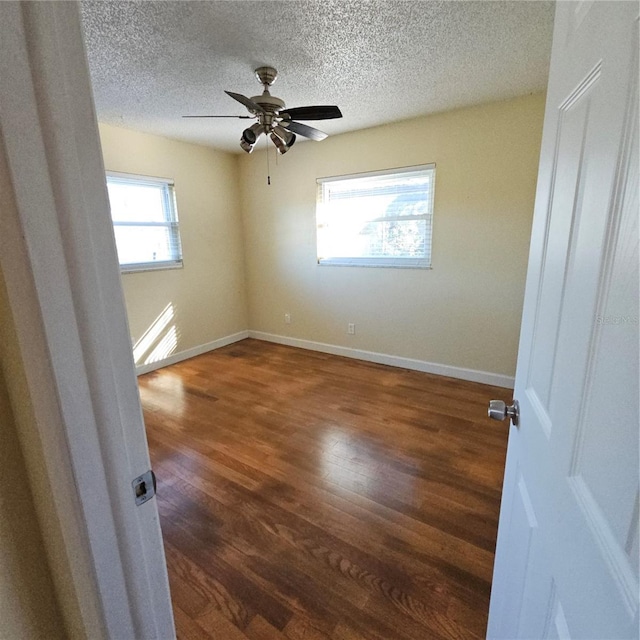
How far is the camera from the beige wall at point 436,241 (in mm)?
2816

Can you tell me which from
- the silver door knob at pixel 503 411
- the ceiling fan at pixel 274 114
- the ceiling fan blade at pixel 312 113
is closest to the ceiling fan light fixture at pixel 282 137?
the ceiling fan at pixel 274 114

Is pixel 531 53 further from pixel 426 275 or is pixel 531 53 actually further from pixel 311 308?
pixel 311 308

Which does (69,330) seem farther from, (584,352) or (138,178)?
(138,178)

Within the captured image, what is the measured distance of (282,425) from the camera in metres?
2.56

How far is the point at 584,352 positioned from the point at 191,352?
4.11 meters

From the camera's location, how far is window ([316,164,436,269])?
10.7 ft

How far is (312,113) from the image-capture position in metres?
2.17

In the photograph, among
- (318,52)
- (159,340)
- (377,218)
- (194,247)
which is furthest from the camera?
(194,247)

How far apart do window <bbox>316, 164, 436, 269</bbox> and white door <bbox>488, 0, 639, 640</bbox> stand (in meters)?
2.59

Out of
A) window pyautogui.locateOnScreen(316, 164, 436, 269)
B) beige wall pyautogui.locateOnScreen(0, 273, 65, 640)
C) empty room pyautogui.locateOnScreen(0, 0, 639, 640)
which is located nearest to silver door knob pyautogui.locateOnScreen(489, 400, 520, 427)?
empty room pyautogui.locateOnScreen(0, 0, 639, 640)

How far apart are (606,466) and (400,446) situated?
1959 millimetres

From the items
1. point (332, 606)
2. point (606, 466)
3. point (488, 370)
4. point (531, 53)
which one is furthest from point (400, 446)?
point (531, 53)

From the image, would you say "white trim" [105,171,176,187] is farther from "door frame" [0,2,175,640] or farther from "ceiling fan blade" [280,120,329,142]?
"door frame" [0,2,175,640]

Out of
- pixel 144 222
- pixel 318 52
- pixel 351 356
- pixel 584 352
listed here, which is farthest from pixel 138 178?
pixel 584 352
